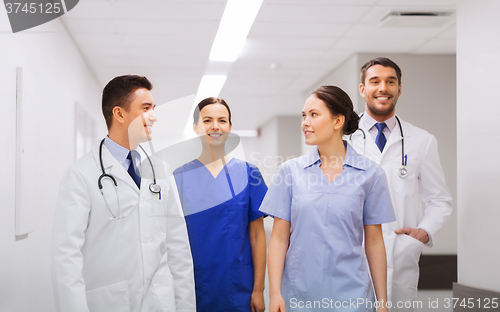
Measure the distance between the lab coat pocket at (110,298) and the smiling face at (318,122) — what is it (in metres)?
0.84

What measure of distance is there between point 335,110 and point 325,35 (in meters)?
2.63

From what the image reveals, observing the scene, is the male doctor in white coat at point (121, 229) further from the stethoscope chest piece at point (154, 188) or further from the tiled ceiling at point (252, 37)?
the tiled ceiling at point (252, 37)

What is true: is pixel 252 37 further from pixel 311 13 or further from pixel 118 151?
pixel 118 151

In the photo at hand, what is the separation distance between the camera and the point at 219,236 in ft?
6.10

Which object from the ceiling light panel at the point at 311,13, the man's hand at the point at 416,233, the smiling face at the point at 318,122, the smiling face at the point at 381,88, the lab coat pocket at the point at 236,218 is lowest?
the man's hand at the point at 416,233

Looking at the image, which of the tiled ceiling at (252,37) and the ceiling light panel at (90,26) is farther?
the ceiling light panel at (90,26)

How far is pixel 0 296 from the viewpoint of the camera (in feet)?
6.42

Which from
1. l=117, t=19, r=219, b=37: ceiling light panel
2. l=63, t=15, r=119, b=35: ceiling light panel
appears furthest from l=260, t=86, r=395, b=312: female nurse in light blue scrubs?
l=63, t=15, r=119, b=35: ceiling light panel

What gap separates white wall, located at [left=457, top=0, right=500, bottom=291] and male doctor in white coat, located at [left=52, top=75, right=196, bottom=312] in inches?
65.2

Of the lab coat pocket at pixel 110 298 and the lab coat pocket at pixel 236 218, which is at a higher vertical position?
the lab coat pocket at pixel 236 218

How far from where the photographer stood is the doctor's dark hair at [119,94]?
1625 mm

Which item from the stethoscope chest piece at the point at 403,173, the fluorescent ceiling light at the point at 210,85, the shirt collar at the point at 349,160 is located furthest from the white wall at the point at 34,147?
the fluorescent ceiling light at the point at 210,85

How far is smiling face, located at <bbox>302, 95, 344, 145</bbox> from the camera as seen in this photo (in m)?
1.62

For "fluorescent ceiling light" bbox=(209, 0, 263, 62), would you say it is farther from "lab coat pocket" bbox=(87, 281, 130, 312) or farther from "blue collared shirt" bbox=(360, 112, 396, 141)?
"lab coat pocket" bbox=(87, 281, 130, 312)
